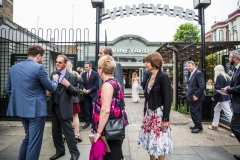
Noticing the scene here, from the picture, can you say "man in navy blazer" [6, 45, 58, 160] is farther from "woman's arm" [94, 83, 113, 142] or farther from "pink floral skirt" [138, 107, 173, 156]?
"pink floral skirt" [138, 107, 173, 156]

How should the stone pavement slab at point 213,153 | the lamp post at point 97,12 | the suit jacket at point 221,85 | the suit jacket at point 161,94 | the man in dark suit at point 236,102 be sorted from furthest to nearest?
the lamp post at point 97,12 → the suit jacket at point 221,85 → the stone pavement slab at point 213,153 → the man in dark suit at point 236,102 → the suit jacket at point 161,94

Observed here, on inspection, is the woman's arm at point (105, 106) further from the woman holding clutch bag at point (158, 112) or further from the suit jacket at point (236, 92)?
the suit jacket at point (236, 92)

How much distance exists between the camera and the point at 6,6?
9.40 m

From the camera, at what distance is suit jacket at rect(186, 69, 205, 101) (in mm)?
5026

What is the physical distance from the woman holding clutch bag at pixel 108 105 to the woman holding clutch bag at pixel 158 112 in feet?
2.27

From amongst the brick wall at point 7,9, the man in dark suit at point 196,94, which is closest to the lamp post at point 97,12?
the man in dark suit at point 196,94

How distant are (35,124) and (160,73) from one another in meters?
1.92

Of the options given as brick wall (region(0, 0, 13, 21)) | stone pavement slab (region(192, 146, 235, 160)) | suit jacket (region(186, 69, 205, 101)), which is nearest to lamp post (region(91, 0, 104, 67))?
suit jacket (region(186, 69, 205, 101))

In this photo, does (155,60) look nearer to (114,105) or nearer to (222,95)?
(114,105)

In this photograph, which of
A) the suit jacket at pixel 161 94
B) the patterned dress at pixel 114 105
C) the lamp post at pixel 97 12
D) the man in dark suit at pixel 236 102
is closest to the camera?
the patterned dress at pixel 114 105

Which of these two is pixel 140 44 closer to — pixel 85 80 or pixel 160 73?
pixel 85 80

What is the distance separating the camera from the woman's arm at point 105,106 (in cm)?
203

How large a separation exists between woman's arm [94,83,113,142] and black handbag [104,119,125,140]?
6 cm

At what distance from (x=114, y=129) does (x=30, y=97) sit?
1.35 metres
